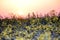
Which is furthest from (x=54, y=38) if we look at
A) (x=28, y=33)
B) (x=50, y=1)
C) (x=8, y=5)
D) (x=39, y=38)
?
(x=8, y=5)

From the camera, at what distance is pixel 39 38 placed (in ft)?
5.28

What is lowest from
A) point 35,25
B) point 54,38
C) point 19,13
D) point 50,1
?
point 54,38

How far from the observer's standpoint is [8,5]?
5.63ft

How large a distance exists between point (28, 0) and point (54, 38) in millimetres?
506

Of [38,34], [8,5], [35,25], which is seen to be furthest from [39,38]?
[8,5]

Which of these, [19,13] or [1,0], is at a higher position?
[1,0]

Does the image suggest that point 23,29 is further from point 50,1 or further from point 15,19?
point 50,1

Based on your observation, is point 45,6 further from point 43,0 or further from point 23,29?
point 23,29

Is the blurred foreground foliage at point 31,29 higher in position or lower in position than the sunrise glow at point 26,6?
lower

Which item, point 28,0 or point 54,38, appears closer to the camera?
point 54,38

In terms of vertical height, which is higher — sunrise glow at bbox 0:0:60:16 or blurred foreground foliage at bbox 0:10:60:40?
sunrise glow at bbox 0:0:60:16

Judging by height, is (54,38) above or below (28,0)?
below

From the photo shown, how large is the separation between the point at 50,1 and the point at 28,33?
0.43 m

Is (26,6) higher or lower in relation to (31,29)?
higher
